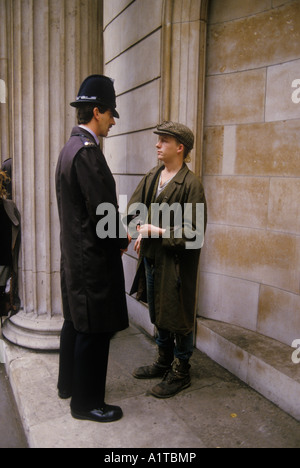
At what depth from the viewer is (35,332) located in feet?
13.2

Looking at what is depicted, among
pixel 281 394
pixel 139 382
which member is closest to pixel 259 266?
pixel 281 394

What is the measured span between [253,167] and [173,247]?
131 cm

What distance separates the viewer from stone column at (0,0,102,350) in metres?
3.79

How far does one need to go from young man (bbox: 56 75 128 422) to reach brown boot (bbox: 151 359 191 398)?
399 millimetres

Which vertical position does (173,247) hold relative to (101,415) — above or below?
above

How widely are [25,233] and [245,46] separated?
107 inches

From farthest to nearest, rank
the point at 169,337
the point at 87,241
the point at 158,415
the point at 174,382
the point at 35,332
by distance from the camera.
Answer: the point at 35,332, the point at 169,337, the point at 174,382, the point at 158,415, the point at 87,241

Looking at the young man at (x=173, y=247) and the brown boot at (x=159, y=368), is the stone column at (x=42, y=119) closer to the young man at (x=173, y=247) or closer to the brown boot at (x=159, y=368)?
the brown boot at (x=159, y=368)

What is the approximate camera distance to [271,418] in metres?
2.94

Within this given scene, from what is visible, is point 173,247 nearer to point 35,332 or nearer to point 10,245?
point 35,332

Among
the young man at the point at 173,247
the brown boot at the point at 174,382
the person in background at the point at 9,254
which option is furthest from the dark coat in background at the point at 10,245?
the brown boot at the point at 174,382

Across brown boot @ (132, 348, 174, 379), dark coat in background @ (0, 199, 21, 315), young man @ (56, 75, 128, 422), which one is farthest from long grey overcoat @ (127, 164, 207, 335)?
dark coat in background @ (0, 199, 21, 315)

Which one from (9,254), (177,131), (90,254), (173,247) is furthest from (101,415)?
(9,254)

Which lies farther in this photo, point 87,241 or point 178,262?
point 178,262
